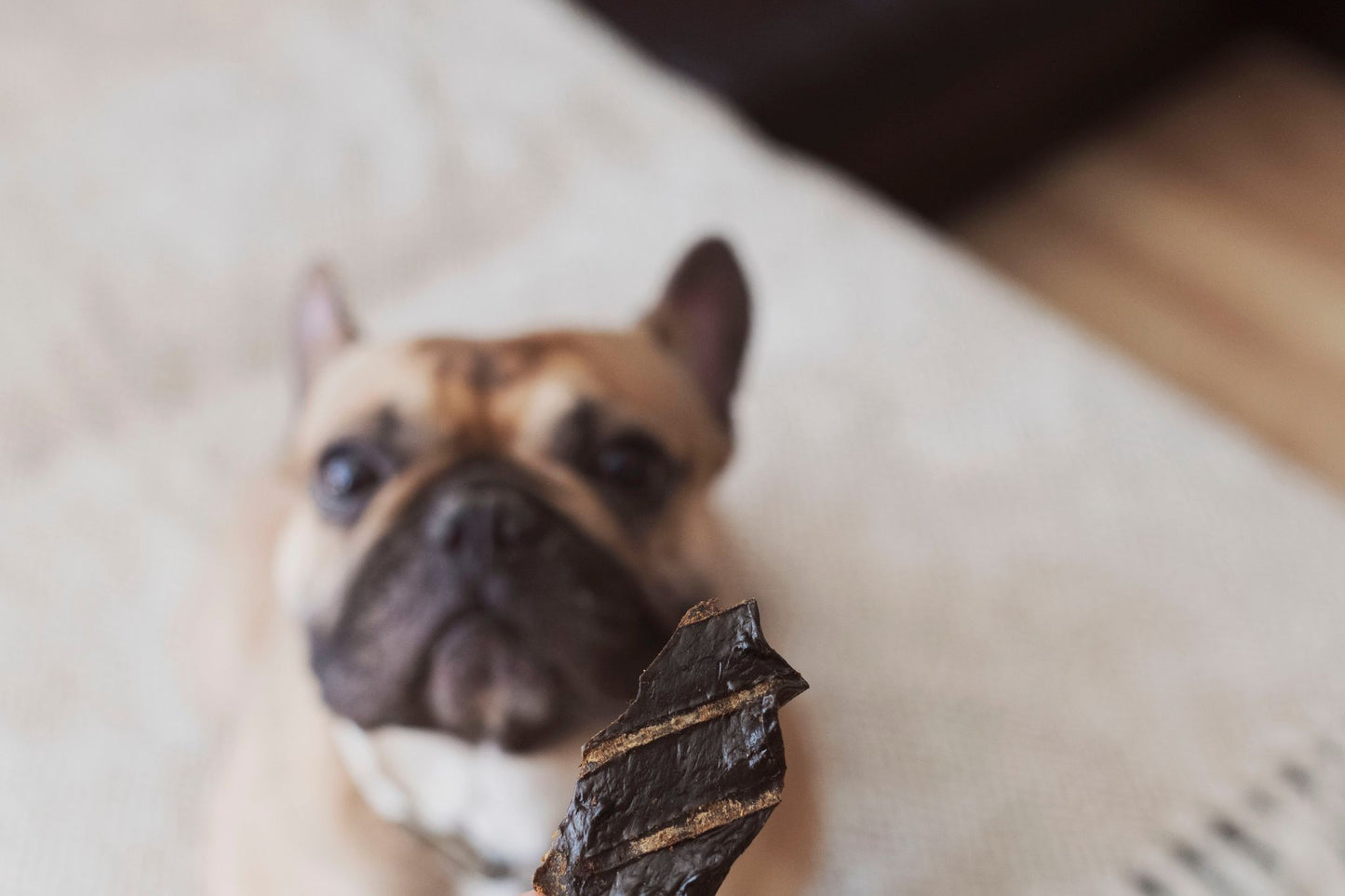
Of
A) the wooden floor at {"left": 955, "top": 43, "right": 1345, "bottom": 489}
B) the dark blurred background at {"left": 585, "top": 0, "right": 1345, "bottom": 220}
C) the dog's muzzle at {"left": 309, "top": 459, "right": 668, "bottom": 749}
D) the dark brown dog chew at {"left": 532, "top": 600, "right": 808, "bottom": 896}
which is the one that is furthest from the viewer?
the wooden floor at {"left": 955, "top": 43, "right": 1345, "bottom": 489}

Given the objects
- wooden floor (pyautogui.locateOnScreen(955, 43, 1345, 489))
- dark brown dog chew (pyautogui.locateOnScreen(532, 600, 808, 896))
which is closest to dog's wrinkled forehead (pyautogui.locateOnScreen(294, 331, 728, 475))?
dark brown dog chew (pyautogui.locateOnScreen(532, 600, 808, 896))

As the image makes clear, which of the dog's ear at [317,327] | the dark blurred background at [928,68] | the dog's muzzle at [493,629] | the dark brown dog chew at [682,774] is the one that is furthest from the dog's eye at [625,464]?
the dark blurred background at [928,68]

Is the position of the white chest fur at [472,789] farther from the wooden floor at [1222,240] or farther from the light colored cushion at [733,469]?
the wooden floor at [1222,240]

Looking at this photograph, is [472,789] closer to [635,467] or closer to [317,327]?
[635,467]

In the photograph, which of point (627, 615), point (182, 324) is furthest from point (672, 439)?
point (182, 324)

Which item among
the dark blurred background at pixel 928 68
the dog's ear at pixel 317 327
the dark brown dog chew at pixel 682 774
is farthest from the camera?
the dark blurred background at pixel 928 68

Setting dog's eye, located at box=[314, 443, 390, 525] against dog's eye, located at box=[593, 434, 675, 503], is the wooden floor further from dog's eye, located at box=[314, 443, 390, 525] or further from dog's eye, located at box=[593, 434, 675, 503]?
dog's eye, located at box=[314, 443, 390, 525]

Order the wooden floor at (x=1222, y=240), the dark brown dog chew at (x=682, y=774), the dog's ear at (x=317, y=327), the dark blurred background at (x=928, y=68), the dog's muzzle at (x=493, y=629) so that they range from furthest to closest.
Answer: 1. the wooden floor at (x=1222, y=240)
2. the dark blurred background at (x=928, y=68)
3. the dog's ear at (x=317, y=327)
4. the dog's muzzle at (x=493, y=629)
5. the dark brown dog chew at (x=682, y=774)
